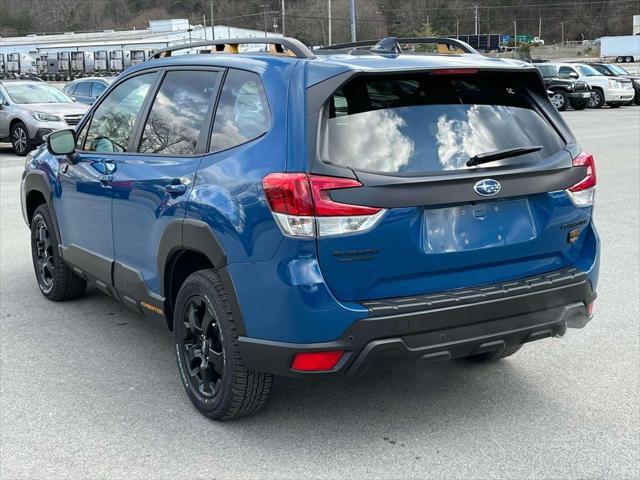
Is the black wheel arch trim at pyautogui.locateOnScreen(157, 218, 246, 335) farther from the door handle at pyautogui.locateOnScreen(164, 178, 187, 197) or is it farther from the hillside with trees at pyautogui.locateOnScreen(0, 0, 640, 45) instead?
the hillside with trees at pyautogui.locateOnScreen(0, 0, 640, 45)

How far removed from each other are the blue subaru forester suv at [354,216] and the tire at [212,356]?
10mm

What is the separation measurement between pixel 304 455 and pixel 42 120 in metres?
15.5

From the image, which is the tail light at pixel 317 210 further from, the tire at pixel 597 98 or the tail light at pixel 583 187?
the tire at pixel 597 98

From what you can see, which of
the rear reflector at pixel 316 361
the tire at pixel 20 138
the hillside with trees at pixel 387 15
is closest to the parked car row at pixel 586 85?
the tire at pixel 20 138

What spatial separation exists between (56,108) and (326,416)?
50.9ft

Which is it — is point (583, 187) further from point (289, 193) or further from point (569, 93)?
Answer: point (569, 93)

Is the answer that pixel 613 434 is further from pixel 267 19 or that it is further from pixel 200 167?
pixel 267 19

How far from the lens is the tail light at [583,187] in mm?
3836

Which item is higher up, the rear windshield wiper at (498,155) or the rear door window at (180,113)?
the rear door window at (180,113)

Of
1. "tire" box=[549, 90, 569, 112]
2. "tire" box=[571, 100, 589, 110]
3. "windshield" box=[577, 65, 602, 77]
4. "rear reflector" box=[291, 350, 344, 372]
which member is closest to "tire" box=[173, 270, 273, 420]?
"rear reflector" box=[291, 350, 344, 372]

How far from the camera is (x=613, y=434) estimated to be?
12.3 ft

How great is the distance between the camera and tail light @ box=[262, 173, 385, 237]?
3232 millimetres

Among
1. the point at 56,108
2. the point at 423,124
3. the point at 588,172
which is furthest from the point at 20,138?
the point at 588,172

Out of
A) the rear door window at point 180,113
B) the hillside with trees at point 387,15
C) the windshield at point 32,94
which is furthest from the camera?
the hillside with trees at point 387,15
